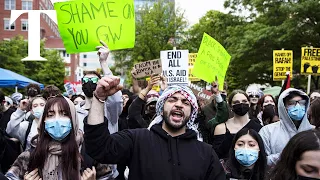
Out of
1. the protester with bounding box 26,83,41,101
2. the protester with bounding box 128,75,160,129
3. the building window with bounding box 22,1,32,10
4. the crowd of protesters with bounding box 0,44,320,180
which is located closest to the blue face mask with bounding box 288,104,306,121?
the crowd of protesters with bounding box 0,44,320,180

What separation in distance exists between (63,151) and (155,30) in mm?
38488

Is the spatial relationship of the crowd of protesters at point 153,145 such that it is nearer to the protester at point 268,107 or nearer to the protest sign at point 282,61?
the protester at point 268,107

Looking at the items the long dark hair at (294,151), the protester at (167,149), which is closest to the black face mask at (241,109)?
the protester at (167,149)

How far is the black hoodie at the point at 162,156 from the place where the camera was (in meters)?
3.05

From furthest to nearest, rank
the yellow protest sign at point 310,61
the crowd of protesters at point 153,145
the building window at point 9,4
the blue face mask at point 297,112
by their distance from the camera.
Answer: the building window at point 9,4 < the yellow protest sign at point 310,61 < the blue face mask at point 297,112 < the crowd of protesters at point 153,145

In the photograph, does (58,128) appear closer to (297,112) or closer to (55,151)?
(55,151)

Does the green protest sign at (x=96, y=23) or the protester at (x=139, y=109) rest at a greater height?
the green protest sign at (x=96, y=23)

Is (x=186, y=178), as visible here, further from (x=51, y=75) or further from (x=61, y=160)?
(x=51, y=75)

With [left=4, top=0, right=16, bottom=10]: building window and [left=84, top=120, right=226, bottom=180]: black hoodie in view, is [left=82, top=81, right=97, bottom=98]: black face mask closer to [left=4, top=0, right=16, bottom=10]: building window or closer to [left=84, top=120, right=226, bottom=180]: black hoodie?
[left=84, top=120, right=226, bottom=180]: black hoodie

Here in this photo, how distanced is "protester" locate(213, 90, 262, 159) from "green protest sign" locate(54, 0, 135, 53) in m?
1.52

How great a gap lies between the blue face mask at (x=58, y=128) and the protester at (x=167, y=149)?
595 mm

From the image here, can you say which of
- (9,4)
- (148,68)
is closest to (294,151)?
(148,68)

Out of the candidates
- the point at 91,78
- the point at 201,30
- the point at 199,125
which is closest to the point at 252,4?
the point at 201,30

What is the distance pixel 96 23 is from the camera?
4660 mm
